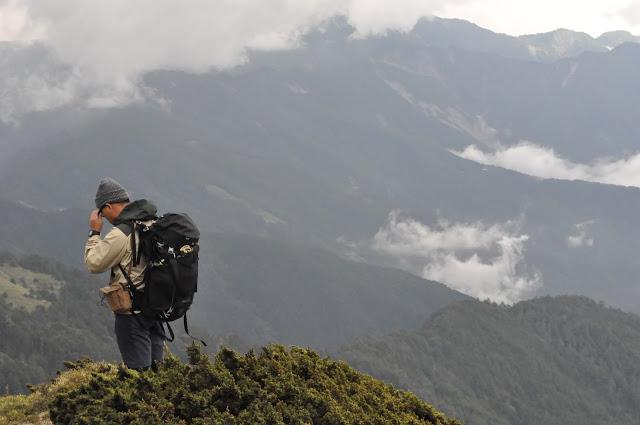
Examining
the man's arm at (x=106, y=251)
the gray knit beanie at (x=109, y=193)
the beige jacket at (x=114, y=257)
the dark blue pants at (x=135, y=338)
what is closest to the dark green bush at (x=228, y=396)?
the dark blue pants at (x=135, y=338)

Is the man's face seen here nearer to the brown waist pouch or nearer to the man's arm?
the man's arm

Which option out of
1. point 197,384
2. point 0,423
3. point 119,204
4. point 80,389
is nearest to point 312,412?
point 197,384

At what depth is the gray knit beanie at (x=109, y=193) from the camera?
14008 mm

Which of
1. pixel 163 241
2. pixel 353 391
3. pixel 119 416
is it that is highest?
pixel 163 241

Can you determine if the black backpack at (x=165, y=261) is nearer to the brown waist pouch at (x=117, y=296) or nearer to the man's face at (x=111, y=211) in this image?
the brown waist pouch at (x=117, y=296)

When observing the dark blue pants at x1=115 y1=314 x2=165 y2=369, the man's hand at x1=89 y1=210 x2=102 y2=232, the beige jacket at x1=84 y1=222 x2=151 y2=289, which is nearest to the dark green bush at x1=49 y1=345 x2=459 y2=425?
the dark blue pants at x1=115 y1=314 x2=165 y2=369

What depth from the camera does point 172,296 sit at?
13.5 metres

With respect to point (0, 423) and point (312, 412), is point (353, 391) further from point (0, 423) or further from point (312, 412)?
point (0, 423)

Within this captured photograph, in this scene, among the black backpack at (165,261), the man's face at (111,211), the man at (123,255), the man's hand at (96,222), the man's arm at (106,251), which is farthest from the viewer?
the man's face at (111,211)

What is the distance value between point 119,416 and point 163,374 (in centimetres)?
155

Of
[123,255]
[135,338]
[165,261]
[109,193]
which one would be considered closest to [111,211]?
[109,193]

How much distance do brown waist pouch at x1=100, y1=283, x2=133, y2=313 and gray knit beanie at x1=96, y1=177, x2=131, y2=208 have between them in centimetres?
165

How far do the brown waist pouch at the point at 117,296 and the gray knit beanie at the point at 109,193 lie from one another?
1.65 meters

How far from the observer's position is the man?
1323 cm
